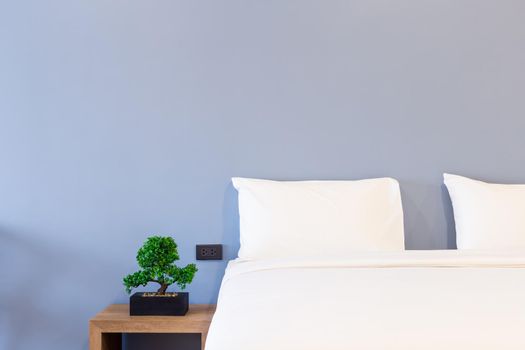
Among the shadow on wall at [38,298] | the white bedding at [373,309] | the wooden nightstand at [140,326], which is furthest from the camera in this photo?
the shadow on wall at [38,298]

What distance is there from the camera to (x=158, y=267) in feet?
7.45

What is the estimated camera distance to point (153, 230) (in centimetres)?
261

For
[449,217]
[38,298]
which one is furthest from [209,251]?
[449,217]

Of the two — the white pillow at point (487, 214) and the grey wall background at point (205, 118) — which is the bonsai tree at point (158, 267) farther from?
the white pillow at point (487, 214)

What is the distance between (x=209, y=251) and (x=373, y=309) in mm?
1398

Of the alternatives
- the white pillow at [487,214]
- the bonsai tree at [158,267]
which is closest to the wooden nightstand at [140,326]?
the bonsai tree at [158,267]

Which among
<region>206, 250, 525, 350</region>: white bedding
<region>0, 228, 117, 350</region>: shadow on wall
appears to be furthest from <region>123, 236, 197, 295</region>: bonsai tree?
<region>206, 250, 525, 350</region>: white bedding

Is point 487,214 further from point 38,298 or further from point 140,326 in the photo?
point 38,298

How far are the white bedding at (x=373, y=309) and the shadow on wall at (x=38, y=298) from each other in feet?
3.66

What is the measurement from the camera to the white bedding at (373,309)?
46.6 inches

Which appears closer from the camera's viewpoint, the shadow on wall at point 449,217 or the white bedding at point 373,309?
the white bedding at point 373,309

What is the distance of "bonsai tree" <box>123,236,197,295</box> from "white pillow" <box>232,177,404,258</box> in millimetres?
309

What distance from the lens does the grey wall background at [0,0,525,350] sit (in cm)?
259

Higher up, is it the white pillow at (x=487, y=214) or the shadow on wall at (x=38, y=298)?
the white pillow at (x=487, y=214)
